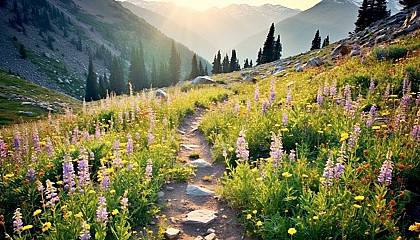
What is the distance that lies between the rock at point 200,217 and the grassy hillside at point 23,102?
4550cm

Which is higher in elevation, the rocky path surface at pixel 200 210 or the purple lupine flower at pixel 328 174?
the purple lupine flower at pixel 328 174

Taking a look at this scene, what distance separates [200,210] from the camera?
568 cm

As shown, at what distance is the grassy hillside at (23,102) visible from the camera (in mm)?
54866

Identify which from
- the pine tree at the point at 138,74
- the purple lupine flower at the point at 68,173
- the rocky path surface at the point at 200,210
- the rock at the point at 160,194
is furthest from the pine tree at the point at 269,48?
the purple lupine flower at the point at 68,173

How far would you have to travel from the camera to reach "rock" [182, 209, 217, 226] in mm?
5230

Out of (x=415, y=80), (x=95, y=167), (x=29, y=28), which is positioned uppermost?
(x=29, y=28)

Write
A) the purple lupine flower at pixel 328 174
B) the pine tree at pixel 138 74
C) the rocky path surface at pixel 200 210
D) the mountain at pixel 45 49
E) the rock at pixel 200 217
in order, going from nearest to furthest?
the purple lupine flower at pixel 328 174 < the rocky path surface at pixel 200 210 < the rock at pixel 200 217 < the pine tree at pixel 138 74 < the mountain at pixel 45 49

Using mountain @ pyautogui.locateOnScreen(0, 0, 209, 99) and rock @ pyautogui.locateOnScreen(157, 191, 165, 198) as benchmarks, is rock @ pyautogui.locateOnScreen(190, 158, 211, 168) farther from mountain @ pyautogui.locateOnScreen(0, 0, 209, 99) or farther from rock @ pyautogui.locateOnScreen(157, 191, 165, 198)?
mountain @ pyautogui.locateOnScreen(0, 0, 209, 99)

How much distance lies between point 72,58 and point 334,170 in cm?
19124

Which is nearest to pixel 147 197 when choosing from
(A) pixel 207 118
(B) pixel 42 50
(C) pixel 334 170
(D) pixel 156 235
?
(D) pixel 156 235

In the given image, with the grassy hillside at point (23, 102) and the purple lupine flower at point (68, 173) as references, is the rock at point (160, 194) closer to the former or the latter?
the purple lupine flower at point (68, 173)

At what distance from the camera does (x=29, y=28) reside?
551ft

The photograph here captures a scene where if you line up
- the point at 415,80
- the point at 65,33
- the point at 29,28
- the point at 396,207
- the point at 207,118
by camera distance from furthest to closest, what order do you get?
the point at 65,33 < the point at 29,28 < the point at 207,118 < the point at 415,80 < the point at 396,207

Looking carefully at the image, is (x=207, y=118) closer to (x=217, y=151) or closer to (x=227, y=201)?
(x=217, y=151)
